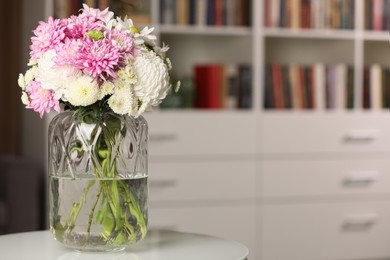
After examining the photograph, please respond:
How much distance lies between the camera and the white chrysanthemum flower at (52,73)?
5.19 ft

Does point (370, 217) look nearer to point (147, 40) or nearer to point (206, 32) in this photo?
point (206, 32)

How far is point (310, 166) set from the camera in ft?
12.8

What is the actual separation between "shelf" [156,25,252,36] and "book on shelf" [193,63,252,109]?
0.15 metres

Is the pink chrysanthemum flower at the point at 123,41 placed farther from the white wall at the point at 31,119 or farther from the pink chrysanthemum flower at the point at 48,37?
the white wall at the point at 31,119

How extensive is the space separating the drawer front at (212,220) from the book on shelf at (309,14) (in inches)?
34.5

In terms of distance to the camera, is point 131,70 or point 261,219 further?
point 261,219

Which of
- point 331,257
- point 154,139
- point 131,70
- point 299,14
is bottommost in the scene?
point 331,257

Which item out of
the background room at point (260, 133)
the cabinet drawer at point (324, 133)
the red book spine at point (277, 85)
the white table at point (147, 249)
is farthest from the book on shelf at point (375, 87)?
the white table at point (147, 249)

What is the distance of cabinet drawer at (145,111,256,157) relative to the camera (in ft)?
12.1

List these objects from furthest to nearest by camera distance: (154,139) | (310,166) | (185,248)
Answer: (310,166) → (154,139) → (185,248)

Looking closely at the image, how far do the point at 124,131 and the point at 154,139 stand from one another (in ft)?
6.65

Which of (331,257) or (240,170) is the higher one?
(240,170)

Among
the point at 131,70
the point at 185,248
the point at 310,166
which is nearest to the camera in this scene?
the point at 131,70

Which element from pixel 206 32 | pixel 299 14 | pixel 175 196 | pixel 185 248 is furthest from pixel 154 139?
pixel 185 248
